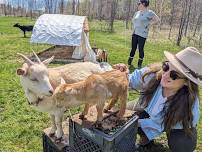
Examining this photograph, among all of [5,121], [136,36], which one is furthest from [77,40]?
[5,121]

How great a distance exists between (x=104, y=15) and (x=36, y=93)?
19.9m

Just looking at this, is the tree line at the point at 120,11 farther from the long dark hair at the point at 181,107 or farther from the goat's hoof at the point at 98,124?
the goat's hoof at the point at 98,124

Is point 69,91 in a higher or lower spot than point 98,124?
higher

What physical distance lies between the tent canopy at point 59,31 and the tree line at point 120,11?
8390mm

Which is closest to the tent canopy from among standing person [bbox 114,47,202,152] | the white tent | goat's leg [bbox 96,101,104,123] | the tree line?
the white tent

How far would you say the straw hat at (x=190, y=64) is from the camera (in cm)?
288

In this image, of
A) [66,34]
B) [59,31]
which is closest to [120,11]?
[59,31]

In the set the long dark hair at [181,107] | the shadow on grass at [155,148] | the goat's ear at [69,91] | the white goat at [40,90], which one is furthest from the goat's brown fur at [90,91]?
the shadow on grass at [155,148]

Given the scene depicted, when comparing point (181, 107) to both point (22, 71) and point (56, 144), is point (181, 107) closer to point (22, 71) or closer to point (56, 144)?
point (56, 144)

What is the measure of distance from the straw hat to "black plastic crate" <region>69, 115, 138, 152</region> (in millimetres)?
646

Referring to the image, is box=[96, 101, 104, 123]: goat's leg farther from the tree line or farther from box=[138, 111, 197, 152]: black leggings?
A: the tree line

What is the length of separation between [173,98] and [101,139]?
96 centimetres

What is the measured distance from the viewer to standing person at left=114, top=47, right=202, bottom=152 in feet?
9.62

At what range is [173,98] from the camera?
Result: 10.3 ft
